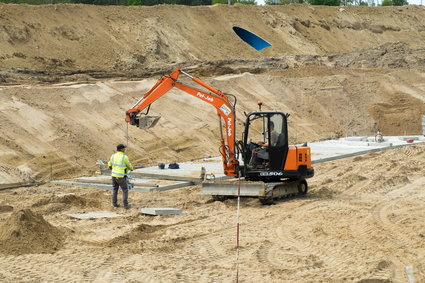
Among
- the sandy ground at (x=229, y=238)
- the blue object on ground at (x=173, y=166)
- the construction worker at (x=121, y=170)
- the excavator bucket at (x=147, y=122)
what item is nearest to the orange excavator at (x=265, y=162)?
the sandy ground at (x=229, y=238)

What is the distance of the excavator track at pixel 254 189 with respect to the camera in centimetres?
1505

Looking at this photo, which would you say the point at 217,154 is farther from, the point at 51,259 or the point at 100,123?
the point at 51,259

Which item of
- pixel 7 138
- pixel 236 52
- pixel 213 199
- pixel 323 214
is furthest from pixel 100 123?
pixel 236 52

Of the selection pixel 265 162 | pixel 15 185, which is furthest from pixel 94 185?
pixel 265 162

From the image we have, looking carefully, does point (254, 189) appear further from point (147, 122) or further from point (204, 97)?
point (147, 122)

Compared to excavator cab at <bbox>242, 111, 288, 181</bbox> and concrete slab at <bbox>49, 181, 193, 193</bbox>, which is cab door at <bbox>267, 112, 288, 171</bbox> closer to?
excavator cab at <bbox>242, 111, 288, 181</bbox>

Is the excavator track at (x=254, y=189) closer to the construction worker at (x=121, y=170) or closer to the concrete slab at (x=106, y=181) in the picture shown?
the construction worker at (x=121, y=170)

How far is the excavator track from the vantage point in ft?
49.4

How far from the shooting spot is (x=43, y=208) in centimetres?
1497

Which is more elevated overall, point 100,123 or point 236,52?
point 236,52

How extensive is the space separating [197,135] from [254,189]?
10590 mm

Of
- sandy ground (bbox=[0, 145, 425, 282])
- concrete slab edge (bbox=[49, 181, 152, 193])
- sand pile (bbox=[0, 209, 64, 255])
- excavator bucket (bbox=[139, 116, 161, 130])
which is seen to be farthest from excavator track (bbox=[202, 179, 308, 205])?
sand pile (bbox=[0, 209, 64, 255])

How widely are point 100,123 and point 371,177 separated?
9394 mm

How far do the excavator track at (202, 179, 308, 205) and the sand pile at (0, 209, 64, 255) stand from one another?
178 inches
